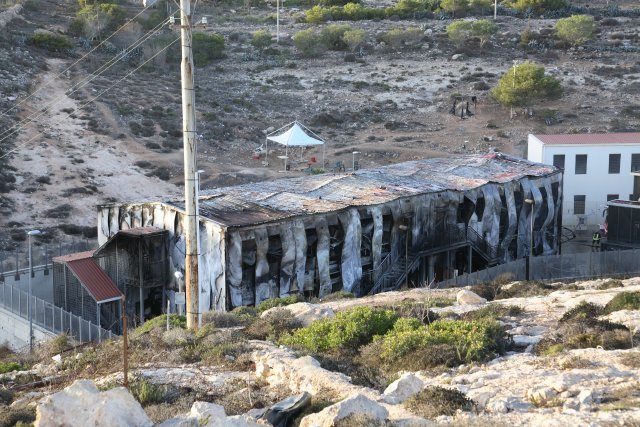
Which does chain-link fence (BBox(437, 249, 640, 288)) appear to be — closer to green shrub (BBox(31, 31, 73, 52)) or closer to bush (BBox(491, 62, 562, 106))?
bush (BBox(491, 62, 562, 106))

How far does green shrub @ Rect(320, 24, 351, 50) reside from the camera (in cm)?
7688

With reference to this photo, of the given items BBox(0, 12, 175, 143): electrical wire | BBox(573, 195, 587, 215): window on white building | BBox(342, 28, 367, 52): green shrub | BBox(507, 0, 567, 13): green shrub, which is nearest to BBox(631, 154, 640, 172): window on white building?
BBox(573, 195, 587, 215): window on white building

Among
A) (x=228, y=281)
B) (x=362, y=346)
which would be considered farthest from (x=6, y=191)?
(x=362, y=346)

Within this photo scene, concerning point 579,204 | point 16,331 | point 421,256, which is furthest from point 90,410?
point 579,204

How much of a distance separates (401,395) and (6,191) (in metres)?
37.1

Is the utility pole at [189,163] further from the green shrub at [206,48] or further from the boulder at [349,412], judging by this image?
the green shrub at [206,48]

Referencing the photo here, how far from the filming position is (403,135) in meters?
60.6

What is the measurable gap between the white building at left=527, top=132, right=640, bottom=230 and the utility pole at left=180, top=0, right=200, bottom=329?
90.9 feet

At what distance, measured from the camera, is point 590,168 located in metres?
43.7

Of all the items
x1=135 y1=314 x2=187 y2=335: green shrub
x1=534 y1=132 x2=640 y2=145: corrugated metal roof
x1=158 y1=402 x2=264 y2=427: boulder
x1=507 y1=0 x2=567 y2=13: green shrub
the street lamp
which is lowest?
the street lamp

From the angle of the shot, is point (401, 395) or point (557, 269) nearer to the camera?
point (401, 395)

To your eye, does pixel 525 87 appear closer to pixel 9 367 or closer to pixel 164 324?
pixel 164 324

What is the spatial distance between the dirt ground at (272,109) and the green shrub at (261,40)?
1.12 meters

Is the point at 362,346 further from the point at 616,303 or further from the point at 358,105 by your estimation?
the point at 358,105
